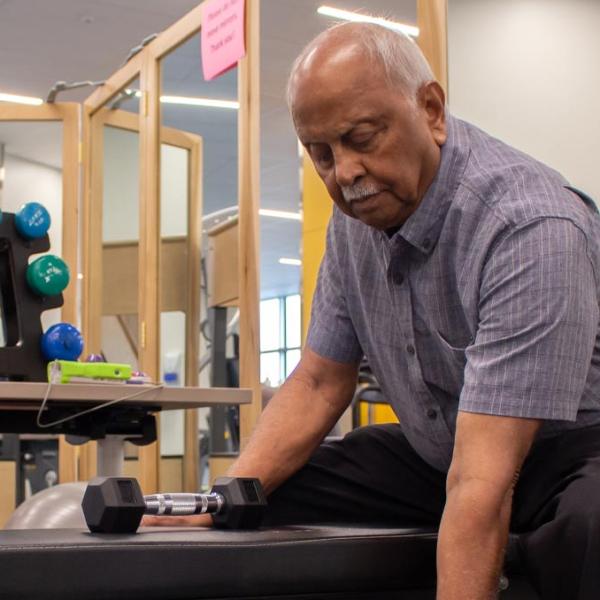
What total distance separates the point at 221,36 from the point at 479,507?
106 inches

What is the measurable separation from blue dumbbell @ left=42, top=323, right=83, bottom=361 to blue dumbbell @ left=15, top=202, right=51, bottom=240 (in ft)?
0.67

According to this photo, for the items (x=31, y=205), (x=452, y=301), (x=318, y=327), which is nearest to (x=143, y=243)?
(x=31, y=205)

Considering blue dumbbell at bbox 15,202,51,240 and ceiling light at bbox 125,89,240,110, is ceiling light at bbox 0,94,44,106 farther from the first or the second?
blue dumbbell at bbox 15,202,51,240

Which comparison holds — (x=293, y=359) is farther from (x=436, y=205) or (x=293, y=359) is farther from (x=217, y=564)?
(x=217, y=564)

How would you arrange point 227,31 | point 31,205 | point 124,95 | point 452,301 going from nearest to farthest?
point 452,301
point 31,205
point 227,31
point 124,95

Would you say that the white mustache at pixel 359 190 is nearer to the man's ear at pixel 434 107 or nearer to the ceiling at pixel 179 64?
the man's ear at pixel 434 107

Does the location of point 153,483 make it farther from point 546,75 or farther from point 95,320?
point 546,75

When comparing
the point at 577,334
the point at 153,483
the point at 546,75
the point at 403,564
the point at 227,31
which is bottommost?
the point at 153,483

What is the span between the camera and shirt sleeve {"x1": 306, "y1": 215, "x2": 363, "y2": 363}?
55.7 inches

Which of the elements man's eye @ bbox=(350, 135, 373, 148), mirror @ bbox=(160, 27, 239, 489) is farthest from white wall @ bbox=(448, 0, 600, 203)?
mirror @ bbox=(160, 27, 239, 489)

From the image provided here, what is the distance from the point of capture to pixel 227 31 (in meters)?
3.38

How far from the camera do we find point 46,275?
1.87 metres

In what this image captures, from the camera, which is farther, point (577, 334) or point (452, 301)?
point (452, 301)

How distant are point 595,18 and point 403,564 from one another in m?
1.52
